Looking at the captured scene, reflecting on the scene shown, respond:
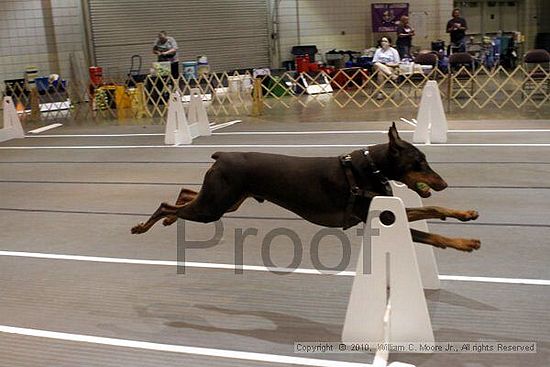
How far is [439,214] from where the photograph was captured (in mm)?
2959

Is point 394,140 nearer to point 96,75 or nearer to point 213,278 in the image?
point 213,278

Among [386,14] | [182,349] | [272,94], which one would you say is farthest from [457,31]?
[182,349]

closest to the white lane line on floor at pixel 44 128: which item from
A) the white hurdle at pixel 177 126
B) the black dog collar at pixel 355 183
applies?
the white hurdle at pixel 177 126

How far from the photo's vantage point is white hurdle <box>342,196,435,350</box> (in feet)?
9.14

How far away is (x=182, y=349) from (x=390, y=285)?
104 centimetres

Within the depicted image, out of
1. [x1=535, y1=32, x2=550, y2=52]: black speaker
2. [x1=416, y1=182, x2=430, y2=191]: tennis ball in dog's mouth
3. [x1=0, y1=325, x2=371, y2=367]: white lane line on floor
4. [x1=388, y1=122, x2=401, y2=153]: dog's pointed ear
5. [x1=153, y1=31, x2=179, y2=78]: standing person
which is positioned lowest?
[x1=0, y1=325, x2=371, y2=367]: white lane line on floor

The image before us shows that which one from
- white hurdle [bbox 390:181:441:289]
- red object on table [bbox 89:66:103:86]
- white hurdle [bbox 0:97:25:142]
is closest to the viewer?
white hurdle [bbox 390:181:441:289]

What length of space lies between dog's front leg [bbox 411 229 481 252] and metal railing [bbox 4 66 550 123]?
8939mm

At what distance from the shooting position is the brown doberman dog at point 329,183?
3021 millimetres

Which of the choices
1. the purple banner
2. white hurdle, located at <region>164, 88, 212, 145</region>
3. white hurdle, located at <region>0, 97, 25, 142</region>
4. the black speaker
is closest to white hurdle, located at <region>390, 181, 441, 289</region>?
white hurdle, located at <region>164, 88, 212, 145</region>

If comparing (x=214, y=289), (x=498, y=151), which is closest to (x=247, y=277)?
(x=214, y=289)

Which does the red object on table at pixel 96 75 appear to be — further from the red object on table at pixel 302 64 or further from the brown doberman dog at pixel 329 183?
the brown doberman dog at pixel 329 183

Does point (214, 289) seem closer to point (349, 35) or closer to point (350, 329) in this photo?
point (350, 329)

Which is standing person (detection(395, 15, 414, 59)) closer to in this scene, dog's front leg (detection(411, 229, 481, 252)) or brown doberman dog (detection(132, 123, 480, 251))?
brown doberman dog (detection(132, 123, 480, 251))
